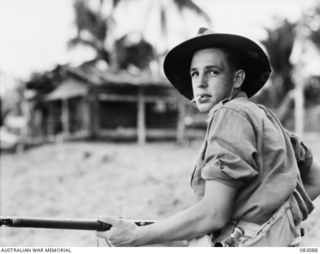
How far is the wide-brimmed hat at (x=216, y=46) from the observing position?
1.42 m

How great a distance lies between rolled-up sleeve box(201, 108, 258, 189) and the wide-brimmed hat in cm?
30

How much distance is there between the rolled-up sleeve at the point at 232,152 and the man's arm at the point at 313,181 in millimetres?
488

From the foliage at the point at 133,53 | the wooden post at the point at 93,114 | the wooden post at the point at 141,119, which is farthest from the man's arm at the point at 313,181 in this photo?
the foliage at the point at 133,53

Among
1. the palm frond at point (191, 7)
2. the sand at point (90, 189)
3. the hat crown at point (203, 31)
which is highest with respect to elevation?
the palm frond at point (191, 7)

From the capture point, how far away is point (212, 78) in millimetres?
1431

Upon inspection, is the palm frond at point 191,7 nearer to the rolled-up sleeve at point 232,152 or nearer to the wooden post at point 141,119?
the wooden post at point 141,119

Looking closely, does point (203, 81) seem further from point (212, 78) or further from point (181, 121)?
point (181, 121)

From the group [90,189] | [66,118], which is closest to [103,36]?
[66,118]

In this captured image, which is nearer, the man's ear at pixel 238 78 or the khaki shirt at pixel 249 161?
the khaki shirt at pixel 249 161

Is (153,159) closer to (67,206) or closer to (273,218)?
(67,206)

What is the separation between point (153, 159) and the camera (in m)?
12.1

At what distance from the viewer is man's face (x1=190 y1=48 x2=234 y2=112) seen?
1.43 m

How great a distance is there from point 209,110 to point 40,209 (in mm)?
6793

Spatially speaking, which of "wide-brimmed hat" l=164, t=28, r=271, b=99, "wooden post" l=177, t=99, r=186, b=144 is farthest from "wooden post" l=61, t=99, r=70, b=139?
"wide-brimmed hat" l=164, t=28, r=271, b=99
